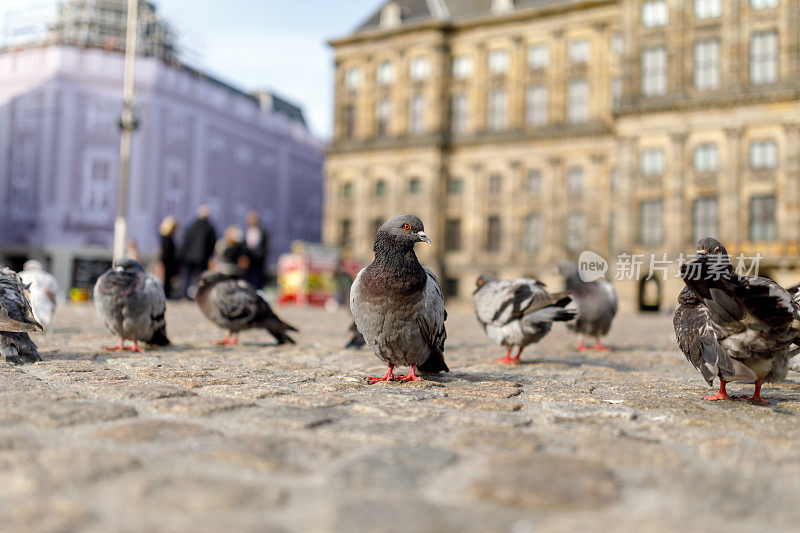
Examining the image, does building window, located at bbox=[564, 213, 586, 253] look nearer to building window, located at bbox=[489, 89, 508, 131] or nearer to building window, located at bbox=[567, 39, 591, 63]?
building window, located at bbox=[489, 89, 508, 131]

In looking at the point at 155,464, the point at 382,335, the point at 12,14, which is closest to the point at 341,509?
the point at 155,464

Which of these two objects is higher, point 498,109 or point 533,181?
point 498,109

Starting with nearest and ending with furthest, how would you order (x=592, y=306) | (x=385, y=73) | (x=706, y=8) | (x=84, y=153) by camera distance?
(x=592, y=306) < (x=706, y=8) < (x=84, y=153) < (x=385, y=73)

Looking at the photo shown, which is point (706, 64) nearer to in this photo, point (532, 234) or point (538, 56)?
point (538, 56)

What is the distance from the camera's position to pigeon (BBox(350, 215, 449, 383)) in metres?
4.62

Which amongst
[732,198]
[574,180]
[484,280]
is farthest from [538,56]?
[484,280]

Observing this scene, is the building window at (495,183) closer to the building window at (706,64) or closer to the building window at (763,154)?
the building window at (706,64)

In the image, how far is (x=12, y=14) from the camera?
40.5 meters

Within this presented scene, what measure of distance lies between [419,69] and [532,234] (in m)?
12.0

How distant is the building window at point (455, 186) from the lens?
Answer: 132 feet

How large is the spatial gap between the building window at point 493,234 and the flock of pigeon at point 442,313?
32.7 meters

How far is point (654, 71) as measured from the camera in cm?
3120

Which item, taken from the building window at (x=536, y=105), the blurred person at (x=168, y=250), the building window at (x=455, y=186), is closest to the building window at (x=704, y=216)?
the building window at (x=536, y=105)

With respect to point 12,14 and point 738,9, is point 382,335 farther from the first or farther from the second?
point 12,14
